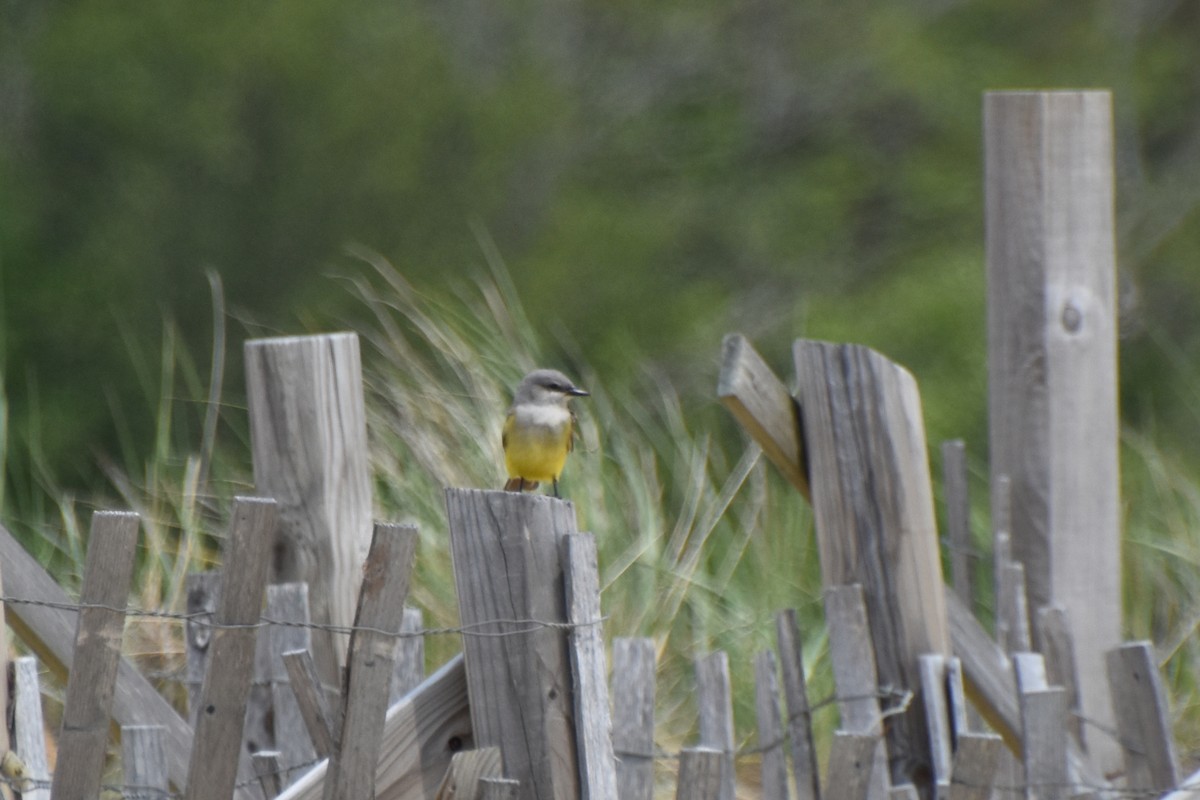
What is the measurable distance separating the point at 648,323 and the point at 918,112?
16.8 feet

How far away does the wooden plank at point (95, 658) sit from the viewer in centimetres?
220

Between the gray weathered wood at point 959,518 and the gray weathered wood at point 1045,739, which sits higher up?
the gray weathered wood at point 959,518

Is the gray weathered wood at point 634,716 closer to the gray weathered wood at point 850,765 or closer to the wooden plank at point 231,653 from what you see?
the gray weathered wood at point 850,765

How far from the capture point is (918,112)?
1498cm

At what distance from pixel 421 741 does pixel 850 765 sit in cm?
72

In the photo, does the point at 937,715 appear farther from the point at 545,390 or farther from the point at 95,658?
the point at 95,658

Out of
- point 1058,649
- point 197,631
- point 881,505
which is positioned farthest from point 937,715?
point 197,631

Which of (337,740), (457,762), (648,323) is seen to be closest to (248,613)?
(337,740)

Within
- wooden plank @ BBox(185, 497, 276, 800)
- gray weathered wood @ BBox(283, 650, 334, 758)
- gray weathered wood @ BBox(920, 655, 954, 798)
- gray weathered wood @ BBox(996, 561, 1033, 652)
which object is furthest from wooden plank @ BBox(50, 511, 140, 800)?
gray weathered wood @ BBox(996, 561, 1033, 652)

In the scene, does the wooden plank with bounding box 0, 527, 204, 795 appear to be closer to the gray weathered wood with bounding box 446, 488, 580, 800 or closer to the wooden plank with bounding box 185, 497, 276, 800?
the wooden plank with bounding box 185, 497, 276, 800

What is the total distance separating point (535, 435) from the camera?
3848 millimetres

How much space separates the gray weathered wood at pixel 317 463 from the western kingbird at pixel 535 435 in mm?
621

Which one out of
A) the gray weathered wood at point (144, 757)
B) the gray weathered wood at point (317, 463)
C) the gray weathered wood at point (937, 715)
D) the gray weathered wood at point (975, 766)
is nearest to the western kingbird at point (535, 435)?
the gray weathered wood at point (317, 463)

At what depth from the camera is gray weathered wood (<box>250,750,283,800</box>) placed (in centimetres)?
270
